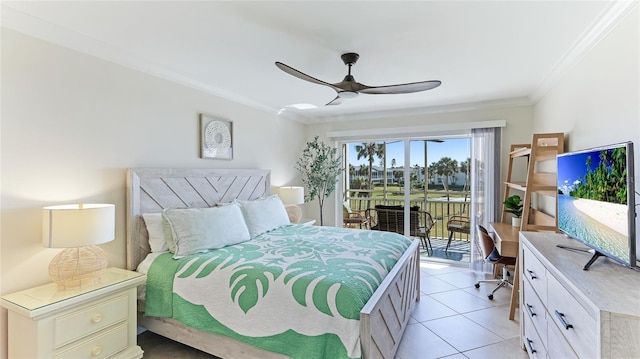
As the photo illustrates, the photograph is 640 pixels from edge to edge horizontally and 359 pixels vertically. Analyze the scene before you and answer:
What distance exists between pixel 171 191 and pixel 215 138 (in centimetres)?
90

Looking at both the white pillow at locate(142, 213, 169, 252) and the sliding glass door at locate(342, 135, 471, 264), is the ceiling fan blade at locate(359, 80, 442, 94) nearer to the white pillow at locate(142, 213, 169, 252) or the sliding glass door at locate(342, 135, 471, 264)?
the white pillow at locate(142, 213, 169, 252)

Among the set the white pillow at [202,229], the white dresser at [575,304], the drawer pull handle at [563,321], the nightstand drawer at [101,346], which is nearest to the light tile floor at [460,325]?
the white dresser at [575,304]

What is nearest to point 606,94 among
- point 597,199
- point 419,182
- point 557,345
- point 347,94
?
point 597,199

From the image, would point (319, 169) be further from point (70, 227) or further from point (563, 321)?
point (563, 321)

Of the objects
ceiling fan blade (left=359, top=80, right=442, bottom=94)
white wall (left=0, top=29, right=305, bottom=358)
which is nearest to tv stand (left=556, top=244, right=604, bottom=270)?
ceiling fan blade (left=359, top=80, right=442, bottom=94)

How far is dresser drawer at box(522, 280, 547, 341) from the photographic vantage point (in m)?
1.87

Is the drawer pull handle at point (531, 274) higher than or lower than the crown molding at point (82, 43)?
lower

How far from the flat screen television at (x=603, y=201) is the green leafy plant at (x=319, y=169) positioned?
3.42m

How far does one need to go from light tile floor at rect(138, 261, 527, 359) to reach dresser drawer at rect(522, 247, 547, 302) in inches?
27.7

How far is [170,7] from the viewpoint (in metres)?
1.92

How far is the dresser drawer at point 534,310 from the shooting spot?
1.87m

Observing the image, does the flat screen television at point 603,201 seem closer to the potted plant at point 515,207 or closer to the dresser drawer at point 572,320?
the dresser drawer at point 572,320

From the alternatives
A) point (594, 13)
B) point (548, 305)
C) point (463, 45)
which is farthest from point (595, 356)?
point (463, 45)

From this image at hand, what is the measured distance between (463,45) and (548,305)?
1.96 m
